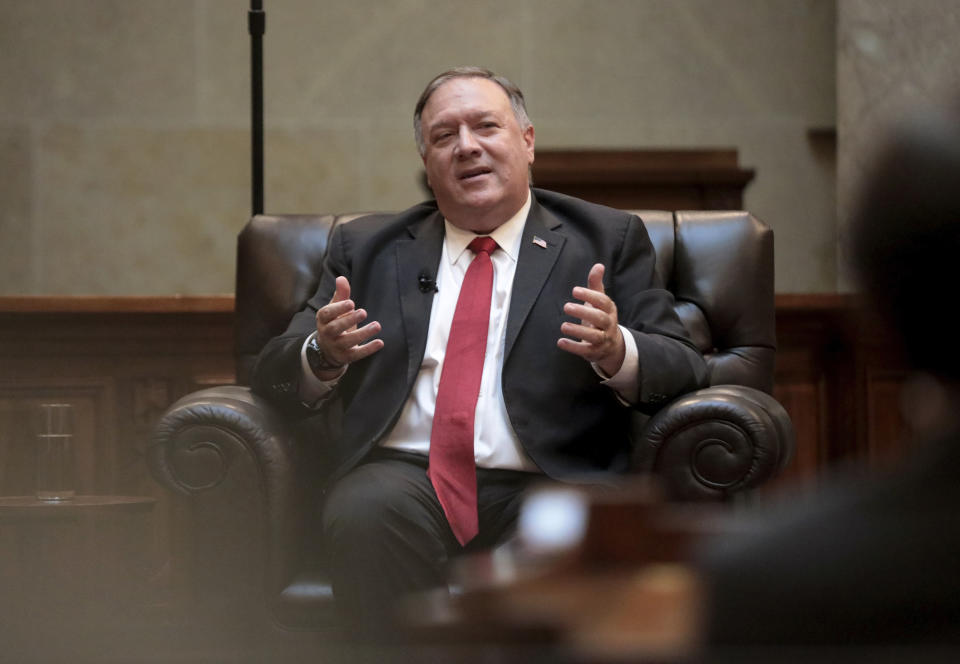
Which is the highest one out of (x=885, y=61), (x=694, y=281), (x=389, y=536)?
(x=885, y=61)

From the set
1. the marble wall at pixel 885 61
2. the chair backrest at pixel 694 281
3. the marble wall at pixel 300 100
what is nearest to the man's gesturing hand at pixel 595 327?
the chair backrest at pixel 694 281

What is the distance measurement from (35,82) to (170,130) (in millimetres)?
663

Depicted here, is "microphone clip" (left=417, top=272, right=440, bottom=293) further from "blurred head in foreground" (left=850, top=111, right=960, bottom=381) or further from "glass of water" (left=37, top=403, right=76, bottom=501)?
"blurred head in foreground" (left=850, top=111, right=960, bottom=381)

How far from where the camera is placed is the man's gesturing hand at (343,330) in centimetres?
221

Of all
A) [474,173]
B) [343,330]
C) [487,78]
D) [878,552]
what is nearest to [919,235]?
[878,552]

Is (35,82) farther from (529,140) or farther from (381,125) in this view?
(529,140)

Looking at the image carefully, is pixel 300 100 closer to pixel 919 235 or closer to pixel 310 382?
pixel 310 382

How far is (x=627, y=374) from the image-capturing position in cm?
224

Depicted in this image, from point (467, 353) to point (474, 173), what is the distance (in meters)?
0.43

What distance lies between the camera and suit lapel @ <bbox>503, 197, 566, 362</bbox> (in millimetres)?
2352

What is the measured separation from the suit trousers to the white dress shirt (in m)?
0.09

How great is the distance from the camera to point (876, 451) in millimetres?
3518

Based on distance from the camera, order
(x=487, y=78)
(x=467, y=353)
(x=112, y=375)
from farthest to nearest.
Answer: (x=112, y=375) → (x=487, y=78) → (x=467, y=353)

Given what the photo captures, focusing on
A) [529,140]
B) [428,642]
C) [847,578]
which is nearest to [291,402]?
[529,140]
